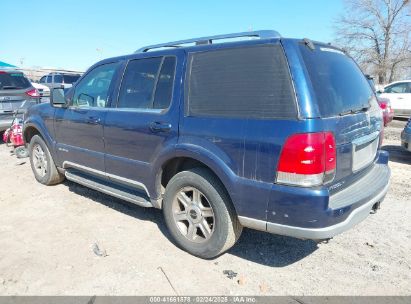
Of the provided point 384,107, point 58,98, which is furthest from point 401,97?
point 58,98

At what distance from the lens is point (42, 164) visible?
5906 mm

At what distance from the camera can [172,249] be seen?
3805 mm

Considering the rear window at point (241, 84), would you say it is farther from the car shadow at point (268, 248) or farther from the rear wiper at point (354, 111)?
the car shadow at point (268, 248)

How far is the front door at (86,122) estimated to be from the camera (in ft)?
14.9

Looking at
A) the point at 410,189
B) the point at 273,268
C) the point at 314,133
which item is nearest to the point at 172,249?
the point at 273,268

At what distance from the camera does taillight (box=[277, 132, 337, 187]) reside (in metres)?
2.75

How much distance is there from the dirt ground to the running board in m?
0.37

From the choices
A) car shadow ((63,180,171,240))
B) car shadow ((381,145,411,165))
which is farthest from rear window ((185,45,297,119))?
car shadow ((381,145,411,165))

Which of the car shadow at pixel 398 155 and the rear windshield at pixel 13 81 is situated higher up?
the rear windshield at pixel 13 81

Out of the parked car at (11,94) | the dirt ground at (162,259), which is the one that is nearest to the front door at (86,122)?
the dirt ground at (162,259)

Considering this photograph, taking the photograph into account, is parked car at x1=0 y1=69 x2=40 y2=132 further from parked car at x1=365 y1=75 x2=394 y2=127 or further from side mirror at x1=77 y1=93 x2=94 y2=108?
parked car at x1=365 y1=75 x2=394 y2=127

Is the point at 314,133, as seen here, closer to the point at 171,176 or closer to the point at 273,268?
the point at 273,268

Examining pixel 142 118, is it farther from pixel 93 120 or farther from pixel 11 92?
pixel 11 92

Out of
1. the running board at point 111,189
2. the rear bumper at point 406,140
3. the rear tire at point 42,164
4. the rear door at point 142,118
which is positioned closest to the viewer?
the rear door at point 142,118
